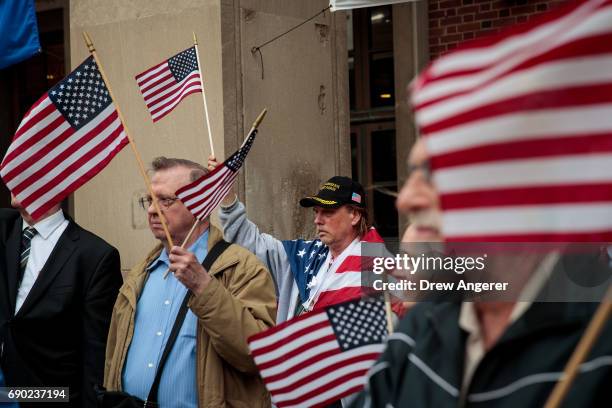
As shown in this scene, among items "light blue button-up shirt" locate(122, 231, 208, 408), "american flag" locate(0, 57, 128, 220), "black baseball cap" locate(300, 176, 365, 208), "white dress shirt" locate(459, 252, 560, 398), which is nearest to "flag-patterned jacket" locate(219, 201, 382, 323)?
"black baseball cap" locate(300, 176, 365, 208)

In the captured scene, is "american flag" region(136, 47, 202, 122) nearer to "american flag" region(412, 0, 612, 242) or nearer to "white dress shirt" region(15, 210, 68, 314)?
"white dress shirt" region(15, 210, 68, 314)

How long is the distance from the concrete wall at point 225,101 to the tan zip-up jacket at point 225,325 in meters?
2.62

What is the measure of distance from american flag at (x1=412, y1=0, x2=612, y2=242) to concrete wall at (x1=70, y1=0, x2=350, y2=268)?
17.5ft

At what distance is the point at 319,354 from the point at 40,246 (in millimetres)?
2458

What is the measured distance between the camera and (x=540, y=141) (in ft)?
6.46

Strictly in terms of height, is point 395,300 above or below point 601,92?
below

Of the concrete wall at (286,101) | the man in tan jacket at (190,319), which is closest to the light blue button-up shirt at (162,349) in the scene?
the man in tan jacket at (190,319)

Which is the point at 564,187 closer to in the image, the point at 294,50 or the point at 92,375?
the point at 92,375

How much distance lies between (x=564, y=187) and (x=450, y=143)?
26 cm

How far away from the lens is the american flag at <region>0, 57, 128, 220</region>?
Result: 4.95 meters

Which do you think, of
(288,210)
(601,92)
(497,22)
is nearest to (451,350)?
(601,92)

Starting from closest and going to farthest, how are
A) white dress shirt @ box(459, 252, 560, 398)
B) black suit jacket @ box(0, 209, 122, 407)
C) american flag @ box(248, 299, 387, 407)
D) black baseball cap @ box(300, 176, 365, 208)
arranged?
white dress shirt @ box(459, 252, 560, 398) → american flag @ box(248, 299, 387, 407) → black suit jacket @ box(0, 209, 122, 407) → black baseball cap @ box(300, 176, 365, 208)

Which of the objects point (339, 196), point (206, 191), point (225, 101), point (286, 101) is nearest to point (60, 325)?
point (206, 191)

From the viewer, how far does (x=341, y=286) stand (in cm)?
498
